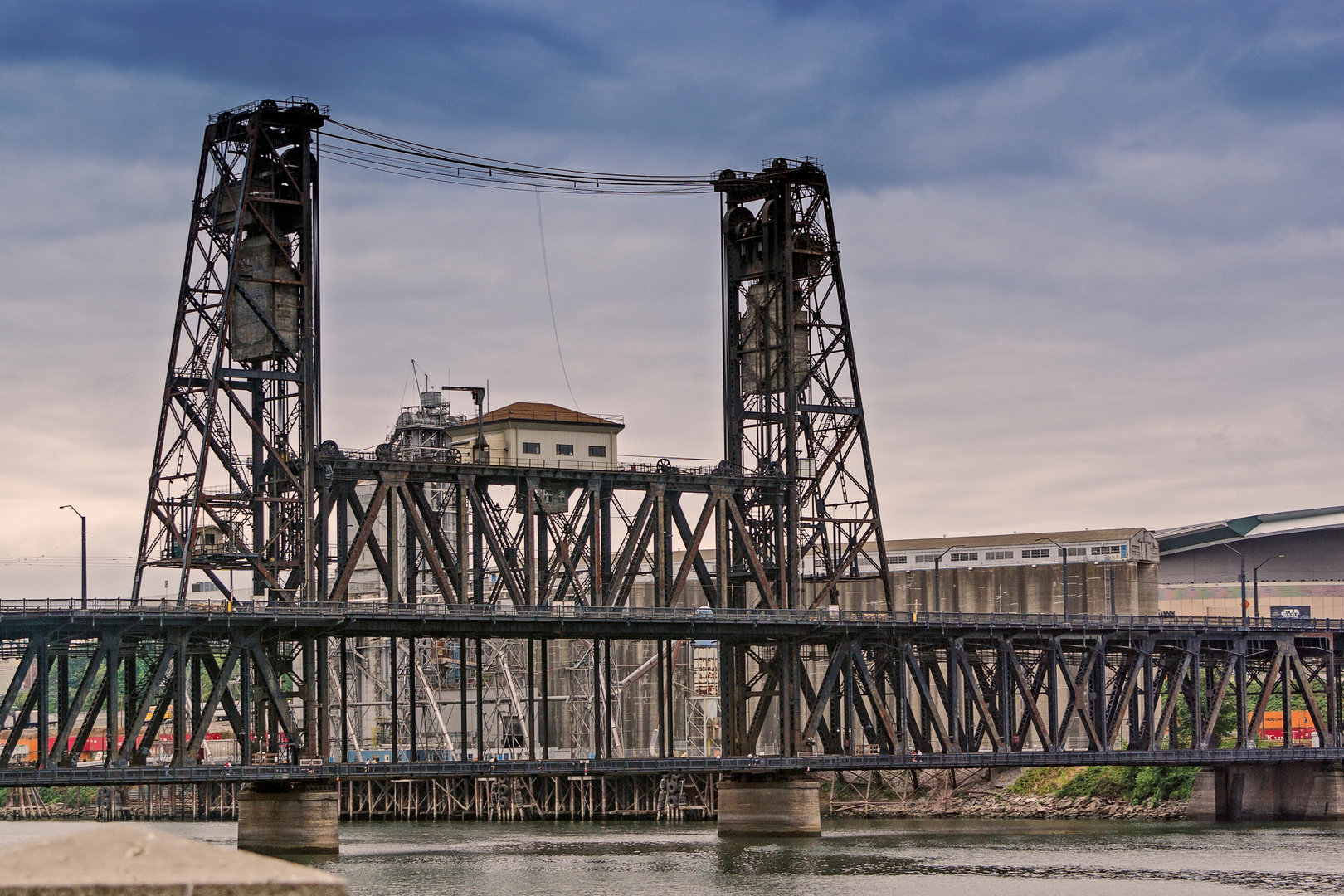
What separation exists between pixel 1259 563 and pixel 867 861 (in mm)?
94091

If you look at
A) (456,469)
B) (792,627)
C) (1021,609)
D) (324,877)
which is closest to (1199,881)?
(792,627)

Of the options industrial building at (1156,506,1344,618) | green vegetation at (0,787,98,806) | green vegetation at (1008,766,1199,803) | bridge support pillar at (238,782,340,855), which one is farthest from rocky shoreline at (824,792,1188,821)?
green vegetation at (0,787,98,806)

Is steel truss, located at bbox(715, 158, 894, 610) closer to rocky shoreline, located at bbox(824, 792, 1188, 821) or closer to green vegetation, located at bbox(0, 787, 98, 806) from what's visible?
rocky shoreline, located at bbox(824, 792, 1188, 821)

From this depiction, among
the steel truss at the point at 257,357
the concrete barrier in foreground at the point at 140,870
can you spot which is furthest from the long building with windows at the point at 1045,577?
Answer: the concrete barrier in foreground at the point at 140,870

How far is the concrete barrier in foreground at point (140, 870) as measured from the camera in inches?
498

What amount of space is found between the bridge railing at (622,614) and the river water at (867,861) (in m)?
10.8

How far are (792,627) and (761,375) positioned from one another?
18.0 meters

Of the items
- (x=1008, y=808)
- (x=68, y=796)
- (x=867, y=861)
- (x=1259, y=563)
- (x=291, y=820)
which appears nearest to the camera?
(x=867, y=861)

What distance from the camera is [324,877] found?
1265cm

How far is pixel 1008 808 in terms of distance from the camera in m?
121

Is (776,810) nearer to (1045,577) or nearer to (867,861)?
(867,861)

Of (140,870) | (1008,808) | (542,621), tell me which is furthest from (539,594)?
(140,870)

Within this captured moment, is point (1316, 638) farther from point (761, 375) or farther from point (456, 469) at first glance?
point (456, 469)

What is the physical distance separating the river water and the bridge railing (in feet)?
35.3
